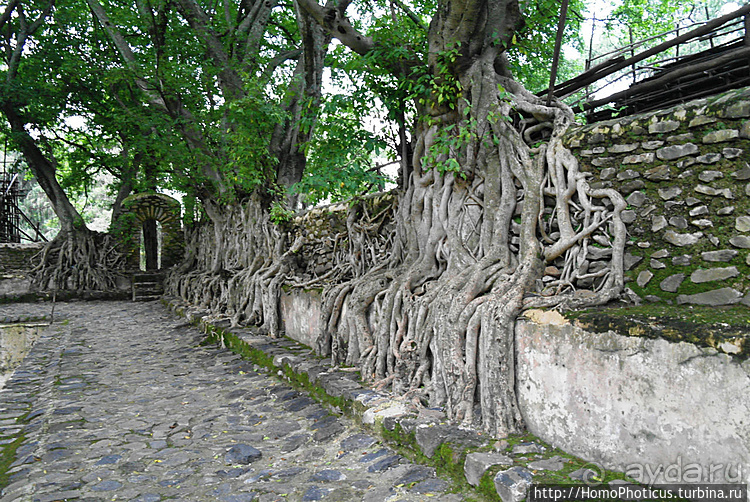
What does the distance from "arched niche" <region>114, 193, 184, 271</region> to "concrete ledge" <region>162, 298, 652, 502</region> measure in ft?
45.5

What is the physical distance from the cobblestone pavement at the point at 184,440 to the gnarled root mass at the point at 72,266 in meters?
9.15

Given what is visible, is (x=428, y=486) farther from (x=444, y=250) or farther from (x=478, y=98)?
(x=478, y=98)

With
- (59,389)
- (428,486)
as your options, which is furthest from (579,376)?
(59,389)

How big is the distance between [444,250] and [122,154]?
47.2 ft

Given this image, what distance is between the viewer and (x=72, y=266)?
1482cm

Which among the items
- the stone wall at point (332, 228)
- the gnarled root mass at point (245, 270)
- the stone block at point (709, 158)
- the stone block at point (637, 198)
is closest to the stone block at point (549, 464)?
the stone block at point (637, 198)

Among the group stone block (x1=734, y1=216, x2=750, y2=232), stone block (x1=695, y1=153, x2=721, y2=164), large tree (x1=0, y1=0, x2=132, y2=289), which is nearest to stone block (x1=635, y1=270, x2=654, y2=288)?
stone block (x1=734, y1=216, x2=750, y2=232)

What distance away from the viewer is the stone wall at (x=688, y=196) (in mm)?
2639

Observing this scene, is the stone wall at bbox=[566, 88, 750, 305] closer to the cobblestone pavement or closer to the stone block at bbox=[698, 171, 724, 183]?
the stone block at bbox=[698, 171, 724, 183]

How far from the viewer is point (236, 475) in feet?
10.5

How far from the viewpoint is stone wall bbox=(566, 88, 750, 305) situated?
2.64 meters

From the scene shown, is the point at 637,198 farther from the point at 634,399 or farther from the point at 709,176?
the point at 634,399

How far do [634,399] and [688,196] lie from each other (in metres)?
1.21

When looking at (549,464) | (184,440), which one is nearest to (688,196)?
(549,464)
